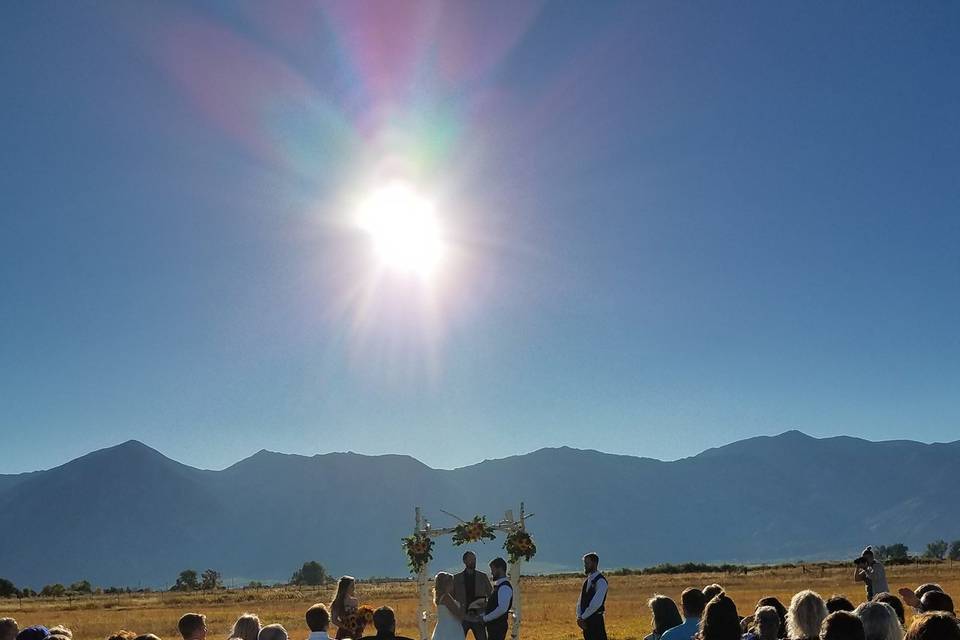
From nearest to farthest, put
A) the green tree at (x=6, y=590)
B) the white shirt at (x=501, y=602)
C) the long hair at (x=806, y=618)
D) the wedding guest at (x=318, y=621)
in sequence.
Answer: the long hair at (x=806, y=618)
the wedding guest at (x=318, y=621)
the white shirt at (x=501, y=602)
the green tree at (x=6, y=590)

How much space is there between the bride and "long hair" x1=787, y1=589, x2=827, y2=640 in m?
7.84

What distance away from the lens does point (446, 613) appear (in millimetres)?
14797

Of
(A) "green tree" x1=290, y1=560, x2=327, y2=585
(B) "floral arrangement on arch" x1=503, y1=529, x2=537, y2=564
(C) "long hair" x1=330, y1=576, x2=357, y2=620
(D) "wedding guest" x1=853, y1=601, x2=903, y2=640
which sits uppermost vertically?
(A) "green tree" x1=290, y1=560, x2=327, y2=585

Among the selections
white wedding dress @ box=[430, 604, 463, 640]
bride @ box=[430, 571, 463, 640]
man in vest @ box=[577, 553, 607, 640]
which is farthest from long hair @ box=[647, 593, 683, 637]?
white wedding dress @ box=[430, 604, 463, 640]

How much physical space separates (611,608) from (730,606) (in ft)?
110

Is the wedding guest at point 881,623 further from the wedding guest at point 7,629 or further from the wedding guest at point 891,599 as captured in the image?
the wedding guest at point 7,629

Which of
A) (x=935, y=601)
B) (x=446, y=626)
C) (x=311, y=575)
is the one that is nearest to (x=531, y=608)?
(x=446, y=626)

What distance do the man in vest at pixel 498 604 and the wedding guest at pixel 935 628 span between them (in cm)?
1049

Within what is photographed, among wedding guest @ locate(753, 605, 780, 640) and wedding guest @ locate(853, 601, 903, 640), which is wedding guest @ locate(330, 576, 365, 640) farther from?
wedding guest @ locate(853, 601, 903, 640)

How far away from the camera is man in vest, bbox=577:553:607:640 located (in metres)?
15.1

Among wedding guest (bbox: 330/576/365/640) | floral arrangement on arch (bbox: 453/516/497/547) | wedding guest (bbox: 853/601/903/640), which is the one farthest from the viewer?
floral arrangement on arch (bbox: 453/516/497/547)

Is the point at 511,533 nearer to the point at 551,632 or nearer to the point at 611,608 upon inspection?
the point at 551,632

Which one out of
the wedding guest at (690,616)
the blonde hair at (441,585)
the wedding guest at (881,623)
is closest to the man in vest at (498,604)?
the blonde hair at (441,585)

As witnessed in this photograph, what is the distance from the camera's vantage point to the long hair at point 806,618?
767cm
